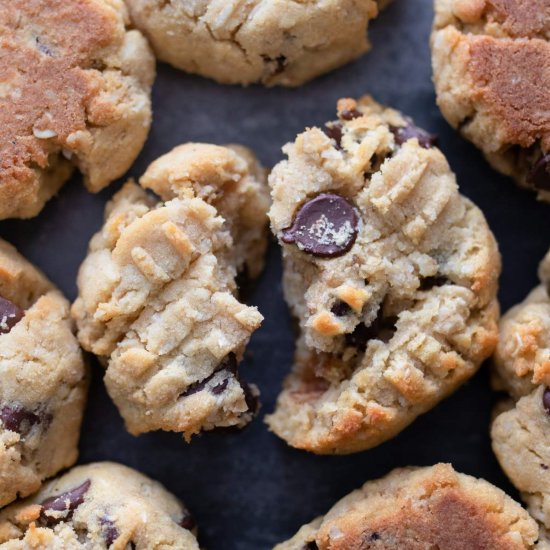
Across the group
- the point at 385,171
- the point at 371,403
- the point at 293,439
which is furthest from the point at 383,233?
the point at 293,439

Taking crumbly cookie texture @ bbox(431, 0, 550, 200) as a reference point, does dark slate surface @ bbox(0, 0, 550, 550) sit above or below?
below

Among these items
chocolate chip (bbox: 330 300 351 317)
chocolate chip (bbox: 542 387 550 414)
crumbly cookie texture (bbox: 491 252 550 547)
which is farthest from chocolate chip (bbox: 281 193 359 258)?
chocolate chip (bbox: 542 387 550 414)

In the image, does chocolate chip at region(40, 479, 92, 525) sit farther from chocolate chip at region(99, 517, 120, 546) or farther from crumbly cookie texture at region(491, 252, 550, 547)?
crumbly cookie texture at region(491, 252, 550, 547)

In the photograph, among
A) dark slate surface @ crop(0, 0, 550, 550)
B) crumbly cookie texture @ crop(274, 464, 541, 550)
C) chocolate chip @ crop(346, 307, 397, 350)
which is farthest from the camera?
dark slate surface @ crop(0, 0, 550, 550)

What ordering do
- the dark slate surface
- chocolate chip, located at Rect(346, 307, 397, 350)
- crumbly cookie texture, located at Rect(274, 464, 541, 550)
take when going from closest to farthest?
crumbly cookie texture, located at Rect(274, 464, 541, 550), chocolate chip, located at Rect(346, 307, 397, 350), the dark slate surface

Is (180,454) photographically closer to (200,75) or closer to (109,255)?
(109,255)

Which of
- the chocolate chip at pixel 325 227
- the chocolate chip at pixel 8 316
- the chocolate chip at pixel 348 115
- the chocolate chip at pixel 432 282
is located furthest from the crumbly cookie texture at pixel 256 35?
the chocolate chip at pixel 8 316
